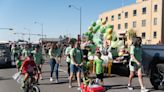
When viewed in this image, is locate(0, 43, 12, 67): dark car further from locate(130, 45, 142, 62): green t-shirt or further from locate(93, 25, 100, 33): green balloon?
locate(130, 45, 142, 62): green t-shirt

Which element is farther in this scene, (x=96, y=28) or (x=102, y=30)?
(x=96, y=28)

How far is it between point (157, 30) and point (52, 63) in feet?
205

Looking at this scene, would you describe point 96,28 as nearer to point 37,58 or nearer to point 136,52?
point 37,58

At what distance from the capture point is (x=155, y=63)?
13.0m

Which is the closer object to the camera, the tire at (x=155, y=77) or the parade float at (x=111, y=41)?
the tire at (x=155, y=77)

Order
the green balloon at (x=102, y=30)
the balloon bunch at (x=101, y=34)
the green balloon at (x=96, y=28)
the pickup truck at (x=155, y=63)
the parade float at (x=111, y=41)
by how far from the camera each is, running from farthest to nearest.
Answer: the green balloon at (x=96, y=28) → the green balloon at (x=102, y=30) → the balloon bunch at (x=101, y=34) → the parade float at (x=111, y=41) → the pickup truck at (x=155, y=63)

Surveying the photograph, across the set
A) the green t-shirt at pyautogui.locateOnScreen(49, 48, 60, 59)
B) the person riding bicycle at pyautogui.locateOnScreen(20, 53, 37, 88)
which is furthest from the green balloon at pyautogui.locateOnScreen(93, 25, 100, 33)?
the person riding bicycle at pyautogui.locateOnScreen(20, 53, 37, 88)

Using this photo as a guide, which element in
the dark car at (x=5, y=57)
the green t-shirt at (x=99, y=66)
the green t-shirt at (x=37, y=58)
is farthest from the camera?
the dark car at (x=5, y=57)

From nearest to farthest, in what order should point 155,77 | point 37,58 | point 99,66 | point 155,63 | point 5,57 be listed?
point 155,63 → point 99,66 → point 155,77 → point 37,58 → point 5,57

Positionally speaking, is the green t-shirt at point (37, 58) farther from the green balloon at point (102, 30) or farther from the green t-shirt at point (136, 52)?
the green balloon at point (102, 30)

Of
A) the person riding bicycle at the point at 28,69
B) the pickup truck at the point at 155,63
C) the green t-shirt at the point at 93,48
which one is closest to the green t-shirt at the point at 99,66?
the pickup truck at the point at 155,63

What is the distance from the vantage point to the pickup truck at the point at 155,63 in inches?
505

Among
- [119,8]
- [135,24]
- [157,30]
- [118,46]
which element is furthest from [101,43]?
[119,8]

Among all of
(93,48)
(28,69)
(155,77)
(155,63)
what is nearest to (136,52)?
(155,63)
